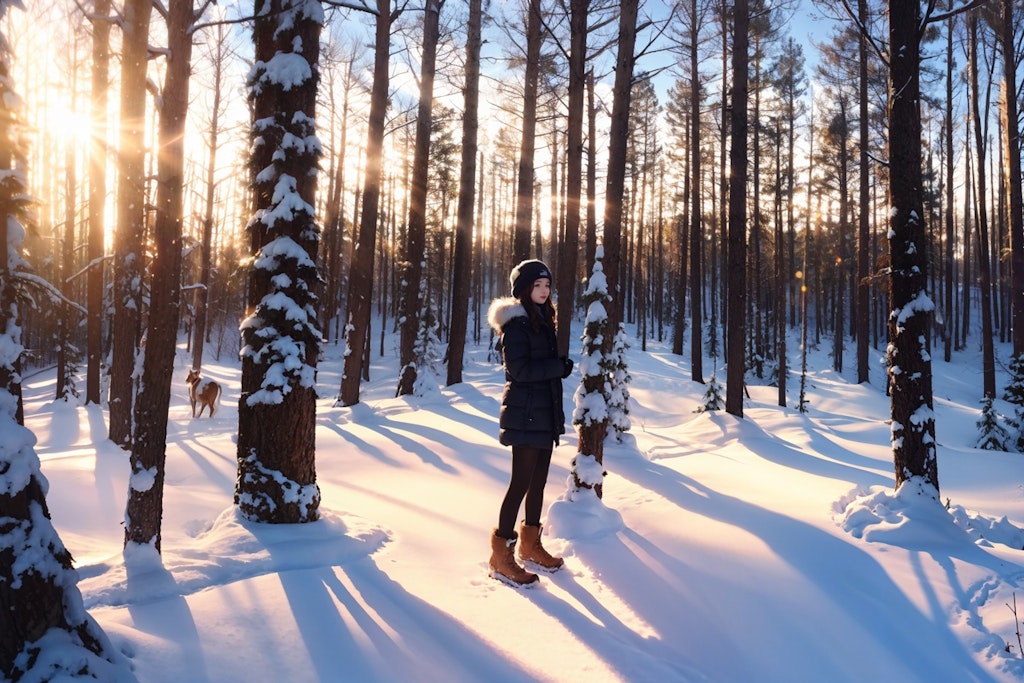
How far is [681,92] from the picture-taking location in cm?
2533

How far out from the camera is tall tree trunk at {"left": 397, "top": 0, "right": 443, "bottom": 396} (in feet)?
44.1

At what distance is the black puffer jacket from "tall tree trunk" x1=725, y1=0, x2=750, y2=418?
927 cm

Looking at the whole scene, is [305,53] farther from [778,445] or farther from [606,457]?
[778,445]

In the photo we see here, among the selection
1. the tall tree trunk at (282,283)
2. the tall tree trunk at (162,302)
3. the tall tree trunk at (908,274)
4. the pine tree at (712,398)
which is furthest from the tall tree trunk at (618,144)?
the pine tree at (712,398)

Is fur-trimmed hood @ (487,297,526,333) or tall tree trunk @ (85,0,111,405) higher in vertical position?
tall tree trunk @ (85,0,111,405)

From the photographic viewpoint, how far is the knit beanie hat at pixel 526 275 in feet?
13.4

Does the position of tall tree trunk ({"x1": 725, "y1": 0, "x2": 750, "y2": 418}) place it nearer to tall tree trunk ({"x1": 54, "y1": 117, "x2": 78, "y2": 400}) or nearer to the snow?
the snow

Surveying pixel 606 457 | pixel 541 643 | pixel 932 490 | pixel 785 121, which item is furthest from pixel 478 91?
pixel 785 121

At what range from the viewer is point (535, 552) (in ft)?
13.9

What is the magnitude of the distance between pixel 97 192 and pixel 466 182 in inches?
328

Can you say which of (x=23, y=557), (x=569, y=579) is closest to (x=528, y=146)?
(x=569, y=579)

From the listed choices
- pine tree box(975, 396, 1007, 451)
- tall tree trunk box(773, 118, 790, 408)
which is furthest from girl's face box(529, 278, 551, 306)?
tall tree trunk box(773, 118, 790, 408)

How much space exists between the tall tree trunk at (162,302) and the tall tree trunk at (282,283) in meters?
0.63

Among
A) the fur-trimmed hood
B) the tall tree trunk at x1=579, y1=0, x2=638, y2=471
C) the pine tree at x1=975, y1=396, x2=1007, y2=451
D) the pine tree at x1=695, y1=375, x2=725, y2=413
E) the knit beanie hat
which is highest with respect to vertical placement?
the tall tree trunk at x1=579, y1=0, x2=638, y2=471
